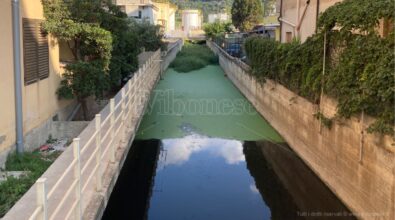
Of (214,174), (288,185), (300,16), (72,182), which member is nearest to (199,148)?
(214,174)

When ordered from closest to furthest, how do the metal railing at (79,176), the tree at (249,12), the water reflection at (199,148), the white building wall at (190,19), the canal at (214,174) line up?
the metal railing at (79,176)
the canal at (214,174)
the water reflection at (199,148)
the tree at (249,12)
the white building wall at (190,19)

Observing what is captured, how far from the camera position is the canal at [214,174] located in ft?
25.6

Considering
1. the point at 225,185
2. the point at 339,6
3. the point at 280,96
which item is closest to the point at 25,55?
the point at 225,185

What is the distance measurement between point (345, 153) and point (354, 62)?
152cm

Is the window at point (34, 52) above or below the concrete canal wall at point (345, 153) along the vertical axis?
above

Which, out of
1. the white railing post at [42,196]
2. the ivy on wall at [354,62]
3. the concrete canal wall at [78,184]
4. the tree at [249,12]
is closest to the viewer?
the white railing post at [42,196]

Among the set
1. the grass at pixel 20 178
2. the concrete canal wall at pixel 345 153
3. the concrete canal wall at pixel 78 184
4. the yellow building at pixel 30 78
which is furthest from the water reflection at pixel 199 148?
the grass at pixel 20 178

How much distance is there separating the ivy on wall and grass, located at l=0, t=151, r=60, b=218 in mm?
4533

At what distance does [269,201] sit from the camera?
838cm

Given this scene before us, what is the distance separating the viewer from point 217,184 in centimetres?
906

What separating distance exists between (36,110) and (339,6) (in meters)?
5.90

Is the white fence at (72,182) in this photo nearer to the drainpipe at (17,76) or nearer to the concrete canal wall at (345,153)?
the drainpipe at (17,76)

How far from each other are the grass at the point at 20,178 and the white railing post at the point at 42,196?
8.09ft

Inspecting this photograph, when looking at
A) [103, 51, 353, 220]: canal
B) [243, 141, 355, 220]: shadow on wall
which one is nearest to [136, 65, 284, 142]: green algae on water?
[103, 51, 353, 220]: canal
